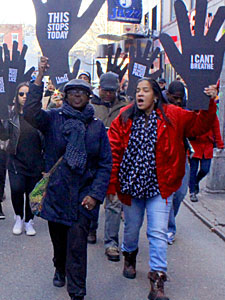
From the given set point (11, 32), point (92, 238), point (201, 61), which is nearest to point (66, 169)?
point (201, 61)

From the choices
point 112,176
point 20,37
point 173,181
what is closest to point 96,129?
point 112,176

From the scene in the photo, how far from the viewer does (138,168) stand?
413cm

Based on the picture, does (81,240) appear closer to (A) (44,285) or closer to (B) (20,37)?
(A) (44,285)

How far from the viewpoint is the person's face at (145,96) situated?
165 inches

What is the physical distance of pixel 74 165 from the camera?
3.77 metres

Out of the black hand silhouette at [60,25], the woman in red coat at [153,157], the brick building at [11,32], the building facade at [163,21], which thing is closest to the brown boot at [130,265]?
the woman in red coat at [153,157]

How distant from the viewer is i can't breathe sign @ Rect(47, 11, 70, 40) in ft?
17.3

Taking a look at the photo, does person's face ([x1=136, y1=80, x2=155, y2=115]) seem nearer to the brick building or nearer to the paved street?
the paved street

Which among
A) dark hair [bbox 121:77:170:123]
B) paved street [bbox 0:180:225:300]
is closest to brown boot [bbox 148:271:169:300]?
paved street [bbox 0:180:225:300]

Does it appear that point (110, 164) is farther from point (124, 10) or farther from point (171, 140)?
point (124, 10)

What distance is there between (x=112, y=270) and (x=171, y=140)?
5.19ft

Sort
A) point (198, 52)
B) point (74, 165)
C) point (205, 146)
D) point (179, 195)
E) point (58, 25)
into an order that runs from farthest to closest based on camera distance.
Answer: point (205, 146) → point (179, 195) → point (58, 25) → point (198, 52) → point (74, 165)

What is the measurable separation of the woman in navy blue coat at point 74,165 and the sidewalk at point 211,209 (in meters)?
2.70

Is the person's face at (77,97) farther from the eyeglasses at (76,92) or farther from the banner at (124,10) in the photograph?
the banner at (124,10)
